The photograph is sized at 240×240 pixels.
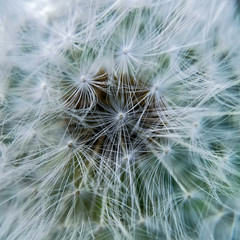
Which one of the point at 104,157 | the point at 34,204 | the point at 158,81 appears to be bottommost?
the point at 34,204

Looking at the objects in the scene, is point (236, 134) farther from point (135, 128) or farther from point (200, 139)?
point (135, 128)

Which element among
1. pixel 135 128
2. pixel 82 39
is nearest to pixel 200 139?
pixel 135 128

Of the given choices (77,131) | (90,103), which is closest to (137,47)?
(90,103)

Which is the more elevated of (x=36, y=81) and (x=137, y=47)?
(x=137, y=47)

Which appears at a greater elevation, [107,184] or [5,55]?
[5,55]

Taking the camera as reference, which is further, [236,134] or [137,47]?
[236,134]

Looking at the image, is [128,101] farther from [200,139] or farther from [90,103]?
[200,139]
